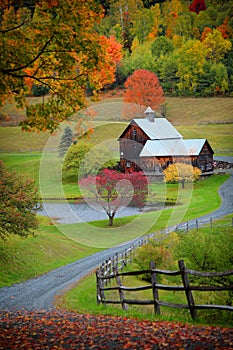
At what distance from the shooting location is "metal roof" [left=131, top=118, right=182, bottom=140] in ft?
Answer: 76.1

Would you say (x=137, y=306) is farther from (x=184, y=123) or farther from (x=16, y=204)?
(x=184, y=123)

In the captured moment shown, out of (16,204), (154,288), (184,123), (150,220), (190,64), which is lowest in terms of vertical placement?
(154,288)

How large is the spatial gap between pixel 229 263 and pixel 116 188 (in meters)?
8.55

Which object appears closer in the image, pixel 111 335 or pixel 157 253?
pixel 111 335

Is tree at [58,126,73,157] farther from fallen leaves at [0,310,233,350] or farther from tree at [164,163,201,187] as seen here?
fallen leaves at [0,310,233,350]

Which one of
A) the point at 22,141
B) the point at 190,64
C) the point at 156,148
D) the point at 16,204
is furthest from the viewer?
the point at 190,64

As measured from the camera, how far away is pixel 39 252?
22.2m

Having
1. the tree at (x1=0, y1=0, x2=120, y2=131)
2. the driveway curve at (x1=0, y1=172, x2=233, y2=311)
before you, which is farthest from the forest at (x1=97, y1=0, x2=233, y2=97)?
the tree at (x1=0, y1=0, x2=120, y2=131)

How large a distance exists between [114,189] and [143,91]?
4.86 meters

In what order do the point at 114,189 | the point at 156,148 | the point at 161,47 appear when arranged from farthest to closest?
1. the point at 161,47
2. the point at 114,189
3. the point at 156,148

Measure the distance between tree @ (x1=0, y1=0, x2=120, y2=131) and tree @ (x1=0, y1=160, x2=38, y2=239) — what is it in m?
10.4

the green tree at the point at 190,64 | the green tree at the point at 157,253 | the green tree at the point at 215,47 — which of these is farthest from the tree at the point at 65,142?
the green tree at the point at 215,47

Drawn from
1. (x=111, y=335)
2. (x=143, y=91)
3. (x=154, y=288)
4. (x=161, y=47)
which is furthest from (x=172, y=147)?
(x=111, y=335)

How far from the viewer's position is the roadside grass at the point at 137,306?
1101 cm
